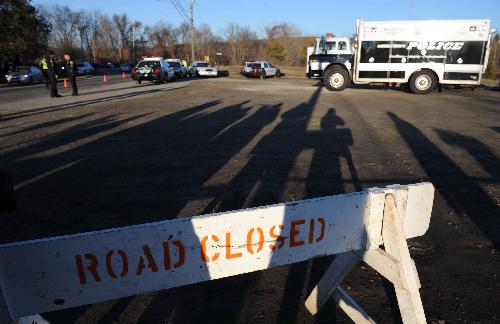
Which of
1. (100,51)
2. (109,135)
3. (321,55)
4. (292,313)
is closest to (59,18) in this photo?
(100,51)

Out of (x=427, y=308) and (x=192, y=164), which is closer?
(x=427, y=308)

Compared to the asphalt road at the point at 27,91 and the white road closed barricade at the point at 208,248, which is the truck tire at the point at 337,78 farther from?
the white road closed barricade at the point at 208,248

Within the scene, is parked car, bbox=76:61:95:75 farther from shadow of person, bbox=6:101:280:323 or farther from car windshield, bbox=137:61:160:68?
shadow of person, bbox=6:101:280:323

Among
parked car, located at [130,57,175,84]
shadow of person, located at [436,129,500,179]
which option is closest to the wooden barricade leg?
shadow of person, located at [436,129,500,179]

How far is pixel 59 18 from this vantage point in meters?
109

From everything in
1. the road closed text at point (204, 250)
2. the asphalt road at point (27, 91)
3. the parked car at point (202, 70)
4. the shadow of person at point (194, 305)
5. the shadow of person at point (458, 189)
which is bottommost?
the shadow of person at point (194, 305)

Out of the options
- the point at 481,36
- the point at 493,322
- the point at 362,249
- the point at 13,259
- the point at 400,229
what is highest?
the point at 481,36

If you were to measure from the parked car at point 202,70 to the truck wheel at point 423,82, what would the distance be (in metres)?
23.1

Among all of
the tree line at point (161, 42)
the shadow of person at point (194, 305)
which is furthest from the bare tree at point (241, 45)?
the shadow of person at point (194, 305)

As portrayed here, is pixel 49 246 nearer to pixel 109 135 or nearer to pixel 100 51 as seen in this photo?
pixel 109 135

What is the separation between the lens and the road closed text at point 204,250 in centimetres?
143

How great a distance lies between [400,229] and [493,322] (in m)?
1.43

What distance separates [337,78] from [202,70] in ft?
67.2

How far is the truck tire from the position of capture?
18484mm
